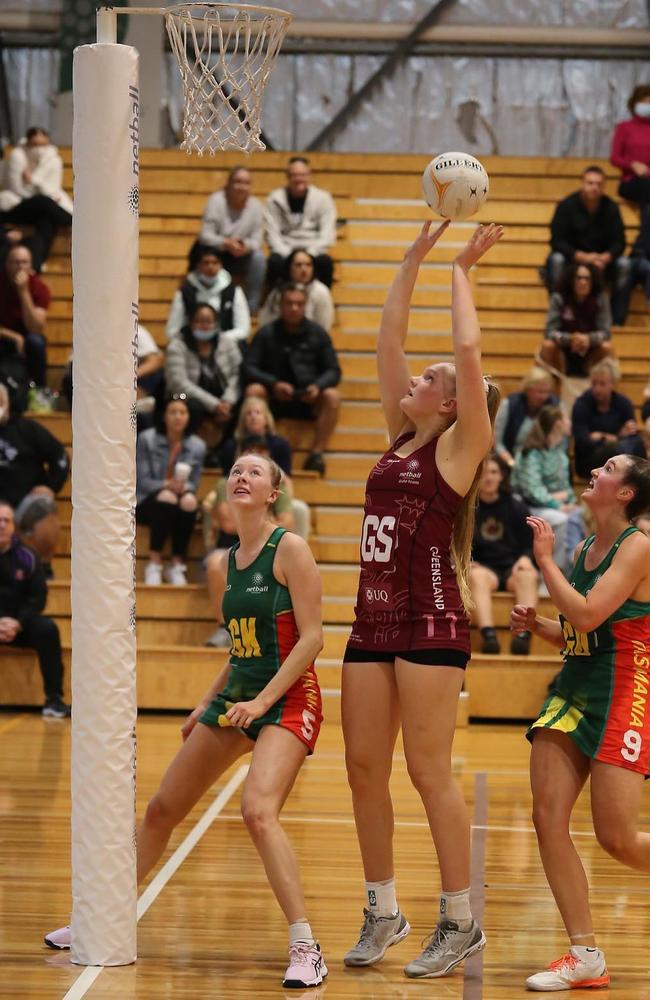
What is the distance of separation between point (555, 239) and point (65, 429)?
15.8ft

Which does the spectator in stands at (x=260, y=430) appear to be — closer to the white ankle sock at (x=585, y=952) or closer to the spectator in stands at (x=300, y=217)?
the spectator in stands at (x=300, y=217)

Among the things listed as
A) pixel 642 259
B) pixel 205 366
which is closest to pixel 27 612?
pixel 205 366

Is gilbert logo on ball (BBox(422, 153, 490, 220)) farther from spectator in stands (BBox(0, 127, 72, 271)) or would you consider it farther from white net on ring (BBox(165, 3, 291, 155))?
spectator in stands (BBox(0, 127, 72, 271))

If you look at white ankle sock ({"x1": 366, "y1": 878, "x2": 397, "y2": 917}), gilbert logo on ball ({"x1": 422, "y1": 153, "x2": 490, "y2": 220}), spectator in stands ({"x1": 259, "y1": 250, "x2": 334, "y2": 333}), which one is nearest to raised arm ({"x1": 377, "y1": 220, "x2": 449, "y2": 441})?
gilbert logo on ball ({"x1": 422, "y1": 153, "x2": 490, "y2": 220})

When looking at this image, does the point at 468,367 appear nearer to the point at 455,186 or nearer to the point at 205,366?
the point at 455,186

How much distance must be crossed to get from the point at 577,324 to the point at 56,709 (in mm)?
5844

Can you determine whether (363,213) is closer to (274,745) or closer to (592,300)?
(592,300)

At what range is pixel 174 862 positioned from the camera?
246 inches

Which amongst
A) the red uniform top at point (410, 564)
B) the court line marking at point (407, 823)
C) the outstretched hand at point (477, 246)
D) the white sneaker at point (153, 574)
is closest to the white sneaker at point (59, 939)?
the red uniform top at point (410, 564)

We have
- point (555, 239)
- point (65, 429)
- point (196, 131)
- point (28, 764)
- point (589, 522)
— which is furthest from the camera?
point (555, 239)

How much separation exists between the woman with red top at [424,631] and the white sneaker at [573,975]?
25 cm

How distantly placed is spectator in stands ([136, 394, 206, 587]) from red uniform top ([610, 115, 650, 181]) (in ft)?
19.3

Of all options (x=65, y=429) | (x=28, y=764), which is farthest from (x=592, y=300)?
(x=28, y=764)

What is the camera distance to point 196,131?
522 cm
